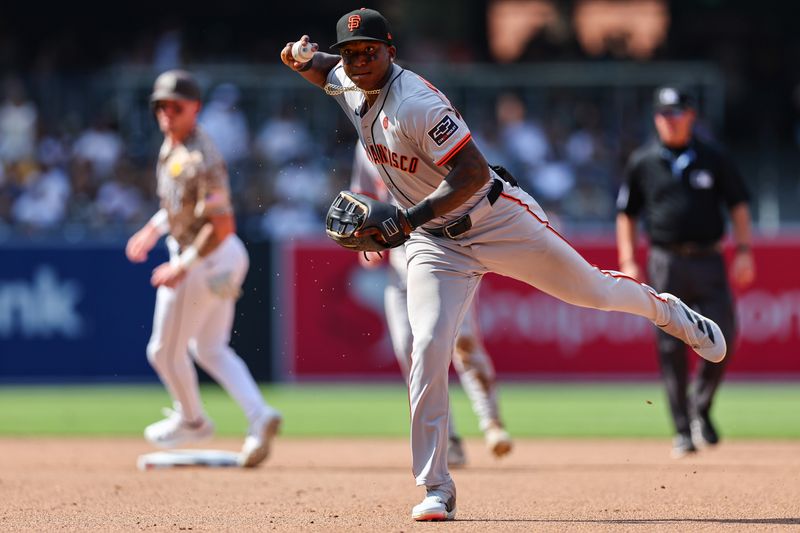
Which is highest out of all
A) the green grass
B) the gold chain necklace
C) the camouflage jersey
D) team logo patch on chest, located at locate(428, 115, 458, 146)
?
the gold chain necklace

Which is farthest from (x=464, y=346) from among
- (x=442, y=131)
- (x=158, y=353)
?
(x=442, y=131)

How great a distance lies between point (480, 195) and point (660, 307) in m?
1.17

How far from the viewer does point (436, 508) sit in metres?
6.07

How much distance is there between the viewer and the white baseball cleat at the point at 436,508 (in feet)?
19.9

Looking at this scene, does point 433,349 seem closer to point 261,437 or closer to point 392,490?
point 392,490

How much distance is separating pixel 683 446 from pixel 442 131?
4.04 meters

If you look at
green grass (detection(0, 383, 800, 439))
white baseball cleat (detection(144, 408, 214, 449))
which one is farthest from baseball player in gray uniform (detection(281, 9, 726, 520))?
green grass (detection(0, 383, 800, 439))

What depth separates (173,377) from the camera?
8.52 meters

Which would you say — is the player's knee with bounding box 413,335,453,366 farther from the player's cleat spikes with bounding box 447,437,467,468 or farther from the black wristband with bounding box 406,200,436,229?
the player's cleat spikes with bounding box 447,437,467,468

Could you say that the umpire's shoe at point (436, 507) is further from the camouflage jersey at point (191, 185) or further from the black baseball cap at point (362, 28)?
the camouflage jersey at point (191, 185)

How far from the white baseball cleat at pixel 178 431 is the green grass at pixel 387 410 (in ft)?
8.65

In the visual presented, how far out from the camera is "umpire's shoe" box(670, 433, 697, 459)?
906cm

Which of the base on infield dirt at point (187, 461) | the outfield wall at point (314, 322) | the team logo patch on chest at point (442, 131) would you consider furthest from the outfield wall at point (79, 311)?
the team logo patch on chest at point (442, 131)

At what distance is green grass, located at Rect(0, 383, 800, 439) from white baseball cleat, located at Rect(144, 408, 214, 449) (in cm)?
264
